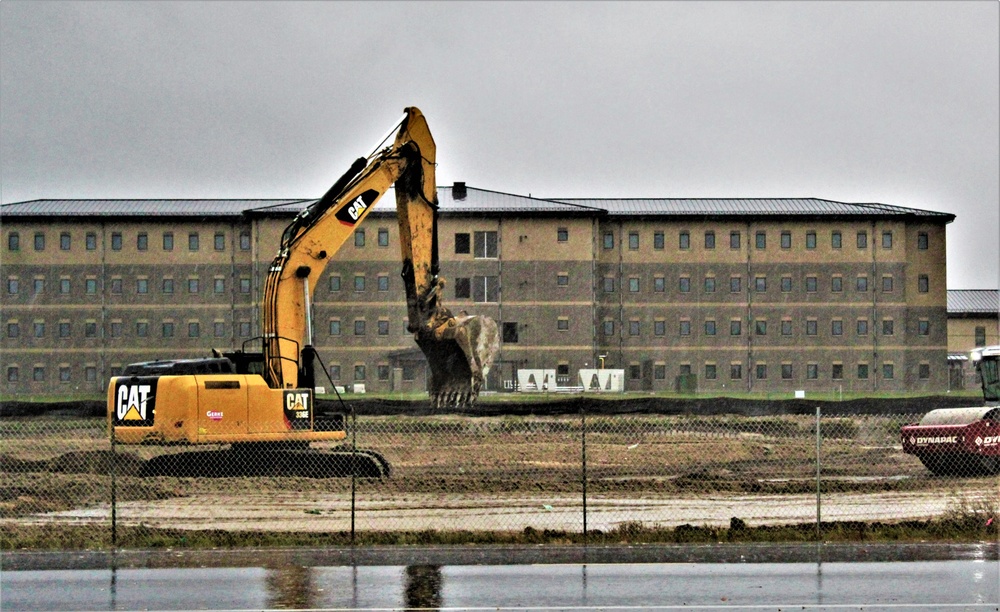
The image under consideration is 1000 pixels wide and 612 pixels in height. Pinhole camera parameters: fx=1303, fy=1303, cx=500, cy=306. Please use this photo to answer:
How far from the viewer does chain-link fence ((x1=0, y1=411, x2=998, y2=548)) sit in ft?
65.3

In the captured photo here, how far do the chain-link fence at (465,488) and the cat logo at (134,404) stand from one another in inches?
50.8

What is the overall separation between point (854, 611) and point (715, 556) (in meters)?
3.69

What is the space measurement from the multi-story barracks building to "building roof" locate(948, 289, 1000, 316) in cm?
1773

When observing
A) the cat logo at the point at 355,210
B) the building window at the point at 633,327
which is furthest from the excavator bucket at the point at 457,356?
the building window at the point at 633,327

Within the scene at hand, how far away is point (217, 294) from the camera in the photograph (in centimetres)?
8806

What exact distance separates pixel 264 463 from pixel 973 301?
94.0 meters

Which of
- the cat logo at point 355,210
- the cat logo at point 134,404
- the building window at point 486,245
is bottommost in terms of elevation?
the cat logo at point 134,404

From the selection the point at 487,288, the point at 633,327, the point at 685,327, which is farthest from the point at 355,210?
the point at 685,327

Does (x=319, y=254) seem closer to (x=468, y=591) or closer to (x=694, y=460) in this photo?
(x=694, y=460)

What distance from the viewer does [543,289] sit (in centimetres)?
8969

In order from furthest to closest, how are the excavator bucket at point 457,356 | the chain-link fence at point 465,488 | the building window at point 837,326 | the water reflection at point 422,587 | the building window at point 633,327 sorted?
the building window at point 633,327
the building window at point 837,326
the excavator bucket at point 457,356
the chain-link fence at point 465,488
the water reflection at point 422,587

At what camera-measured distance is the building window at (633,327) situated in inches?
3632

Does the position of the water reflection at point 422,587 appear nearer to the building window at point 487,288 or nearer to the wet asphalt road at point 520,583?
the wet asphalt road at point 520,583

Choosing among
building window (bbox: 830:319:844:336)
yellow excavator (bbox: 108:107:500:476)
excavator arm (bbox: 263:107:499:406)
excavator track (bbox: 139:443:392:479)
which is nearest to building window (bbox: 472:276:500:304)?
building window (bbox: 830:319:844:336)
